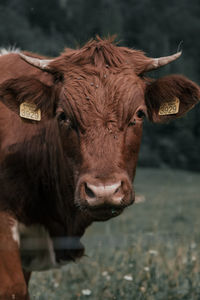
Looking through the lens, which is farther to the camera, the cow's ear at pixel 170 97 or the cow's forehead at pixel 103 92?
the cow's ear at pixel 170 97

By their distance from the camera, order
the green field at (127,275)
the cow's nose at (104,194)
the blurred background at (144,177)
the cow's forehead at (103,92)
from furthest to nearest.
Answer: the blurred background at (144,177), the green field at (127,275), the cow's forehead at (103,92), the cow's nose at (104,194)

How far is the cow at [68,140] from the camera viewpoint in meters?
3.04

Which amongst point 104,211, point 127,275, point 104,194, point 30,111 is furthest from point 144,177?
point 104,194

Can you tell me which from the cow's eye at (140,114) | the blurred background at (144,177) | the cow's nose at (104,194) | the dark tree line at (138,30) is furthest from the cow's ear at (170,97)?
the dark tree line at (138,30)

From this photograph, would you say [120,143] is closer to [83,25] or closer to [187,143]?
[83,25]

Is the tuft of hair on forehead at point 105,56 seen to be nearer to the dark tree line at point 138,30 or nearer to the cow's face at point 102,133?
the cow's face at point 102,133

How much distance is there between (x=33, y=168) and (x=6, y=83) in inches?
24.7

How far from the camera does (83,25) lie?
711 cm

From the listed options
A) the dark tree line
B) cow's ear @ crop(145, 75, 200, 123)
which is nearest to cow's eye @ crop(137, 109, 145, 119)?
cow's ear @ crop(145, 75, 200, 123)

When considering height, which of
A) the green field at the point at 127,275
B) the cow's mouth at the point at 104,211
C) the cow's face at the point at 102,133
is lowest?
the green field at the point at 127,275

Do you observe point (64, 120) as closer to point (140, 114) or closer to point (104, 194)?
point (140, 114)

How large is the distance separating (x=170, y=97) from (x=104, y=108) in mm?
677

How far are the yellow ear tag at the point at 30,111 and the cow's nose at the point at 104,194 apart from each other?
88 cm

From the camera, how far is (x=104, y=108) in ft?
10.3
